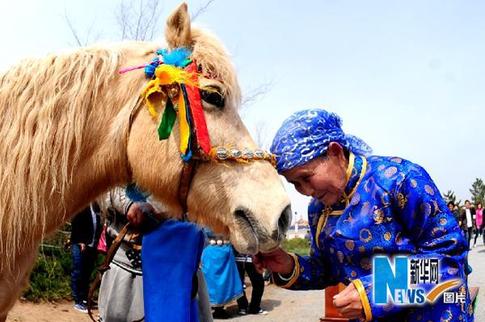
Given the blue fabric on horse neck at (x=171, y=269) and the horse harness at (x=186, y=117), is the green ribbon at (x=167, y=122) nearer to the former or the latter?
the horse harness at (x=186, y=117)

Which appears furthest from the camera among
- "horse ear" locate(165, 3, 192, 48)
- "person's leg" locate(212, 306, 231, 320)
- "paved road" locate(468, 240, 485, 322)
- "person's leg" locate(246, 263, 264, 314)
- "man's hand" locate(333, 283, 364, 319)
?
"person's leg" locate(246, 263, 264, 314)

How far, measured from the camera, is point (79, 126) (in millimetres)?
2174

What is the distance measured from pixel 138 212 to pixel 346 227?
1.19 meters

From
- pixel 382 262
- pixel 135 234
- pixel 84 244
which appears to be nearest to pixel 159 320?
pixel 135 234

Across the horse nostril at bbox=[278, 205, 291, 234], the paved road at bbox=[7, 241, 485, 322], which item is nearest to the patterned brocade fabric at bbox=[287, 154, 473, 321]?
the horse nostril at bbox=[278, 205, 291, 234]

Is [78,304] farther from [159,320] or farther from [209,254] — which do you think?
[159,320]

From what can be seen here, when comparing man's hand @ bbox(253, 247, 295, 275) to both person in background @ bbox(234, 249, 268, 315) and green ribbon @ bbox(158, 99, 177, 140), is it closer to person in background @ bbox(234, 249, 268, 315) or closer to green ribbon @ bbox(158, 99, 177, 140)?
green ribbon @ bbox(158, 99, 177, 140)

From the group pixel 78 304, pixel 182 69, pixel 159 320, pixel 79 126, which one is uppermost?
pixel 182 69

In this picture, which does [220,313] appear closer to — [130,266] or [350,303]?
[130,266]

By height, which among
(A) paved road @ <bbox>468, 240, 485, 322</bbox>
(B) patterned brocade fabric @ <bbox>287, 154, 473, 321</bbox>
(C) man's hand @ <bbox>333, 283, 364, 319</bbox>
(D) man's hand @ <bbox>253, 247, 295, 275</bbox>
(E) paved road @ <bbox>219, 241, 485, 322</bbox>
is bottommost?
(E) paved road @ <bbox>219, 241, 485, 322</bbox>

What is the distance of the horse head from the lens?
2.16 meters

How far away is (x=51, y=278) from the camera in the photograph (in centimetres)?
877

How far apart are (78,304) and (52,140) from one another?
21.2 ft

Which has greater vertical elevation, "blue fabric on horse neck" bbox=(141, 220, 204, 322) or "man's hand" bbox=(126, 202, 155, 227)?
"man's hand" bbox=(126, 202, 155, 227)
